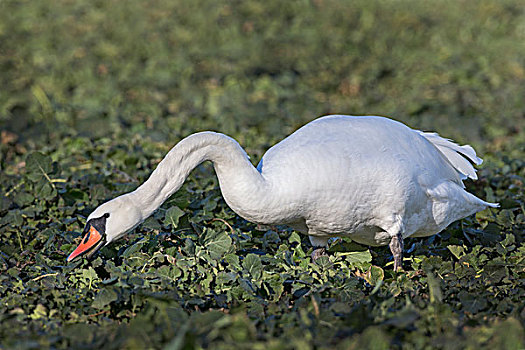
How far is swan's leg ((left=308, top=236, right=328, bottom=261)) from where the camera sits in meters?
5.25

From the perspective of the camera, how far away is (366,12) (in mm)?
12508

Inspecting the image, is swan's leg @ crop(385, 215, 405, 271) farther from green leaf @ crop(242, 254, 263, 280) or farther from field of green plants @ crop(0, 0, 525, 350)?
green leaf @ crop(242, 254, 263, 280)

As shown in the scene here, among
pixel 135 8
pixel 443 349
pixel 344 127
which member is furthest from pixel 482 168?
pixel 135 8

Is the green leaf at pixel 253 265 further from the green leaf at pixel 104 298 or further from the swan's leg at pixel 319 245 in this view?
the green leaf at pixel 104 298

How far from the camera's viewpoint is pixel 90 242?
14.5 ft

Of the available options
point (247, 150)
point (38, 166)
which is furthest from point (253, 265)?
point (247, 150)

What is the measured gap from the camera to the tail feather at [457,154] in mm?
5379

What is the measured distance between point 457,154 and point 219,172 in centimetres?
196

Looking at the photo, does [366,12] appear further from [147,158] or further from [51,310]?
[51,310]

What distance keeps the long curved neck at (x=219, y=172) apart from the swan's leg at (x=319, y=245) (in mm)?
975

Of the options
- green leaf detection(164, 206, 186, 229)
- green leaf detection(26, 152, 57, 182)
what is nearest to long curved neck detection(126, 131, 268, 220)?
green leaf detection(164, 206, 186, 229)

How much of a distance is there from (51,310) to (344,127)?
2.10m

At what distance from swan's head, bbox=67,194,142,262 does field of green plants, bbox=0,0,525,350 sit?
8.6 inches

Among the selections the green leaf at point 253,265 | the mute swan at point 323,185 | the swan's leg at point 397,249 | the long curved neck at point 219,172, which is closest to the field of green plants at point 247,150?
the green leaf at point 253,265
